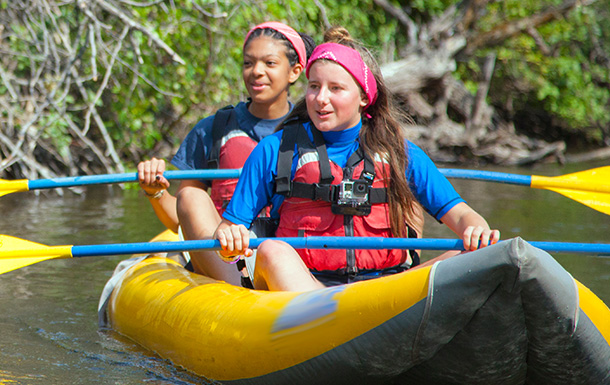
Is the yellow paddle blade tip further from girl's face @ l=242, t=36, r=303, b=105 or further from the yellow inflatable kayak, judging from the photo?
girl's face @ l=242, t=36, r=303, b=105

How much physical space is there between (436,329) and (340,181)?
2.71 feet

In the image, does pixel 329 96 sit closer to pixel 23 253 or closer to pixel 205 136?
pixel 205 136

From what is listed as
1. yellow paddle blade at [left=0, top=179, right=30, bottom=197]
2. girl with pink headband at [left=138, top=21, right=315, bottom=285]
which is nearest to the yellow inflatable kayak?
girl with pink headband at [left=138, top=21, right=315, bottom=285]

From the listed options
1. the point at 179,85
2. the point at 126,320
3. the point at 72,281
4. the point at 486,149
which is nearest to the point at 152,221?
the point at 179,85

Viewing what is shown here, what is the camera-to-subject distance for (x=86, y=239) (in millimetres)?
4730

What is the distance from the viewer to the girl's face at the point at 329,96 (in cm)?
252

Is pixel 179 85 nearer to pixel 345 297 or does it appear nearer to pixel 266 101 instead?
pixel 266 101

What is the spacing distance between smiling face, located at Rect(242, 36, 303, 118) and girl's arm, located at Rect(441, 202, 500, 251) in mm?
1015

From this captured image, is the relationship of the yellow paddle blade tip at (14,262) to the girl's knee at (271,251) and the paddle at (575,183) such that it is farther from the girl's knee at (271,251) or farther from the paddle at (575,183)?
the paddle at (575,183)

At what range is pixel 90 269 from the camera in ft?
13.5

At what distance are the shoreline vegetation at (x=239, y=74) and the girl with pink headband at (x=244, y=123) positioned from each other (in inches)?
63.2

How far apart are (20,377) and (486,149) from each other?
24.6 feet

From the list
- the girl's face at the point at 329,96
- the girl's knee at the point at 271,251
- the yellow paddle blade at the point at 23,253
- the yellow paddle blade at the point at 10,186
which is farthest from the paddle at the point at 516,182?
the girl's knee at the point at 271,251

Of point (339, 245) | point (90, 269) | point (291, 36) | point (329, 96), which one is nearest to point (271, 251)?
point (339, 245)
